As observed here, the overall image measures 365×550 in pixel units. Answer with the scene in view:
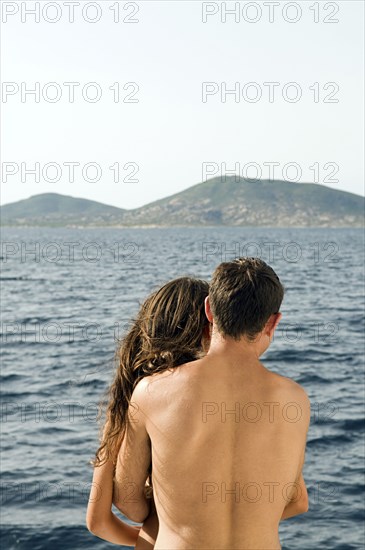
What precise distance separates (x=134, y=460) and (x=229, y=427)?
0.48 metres

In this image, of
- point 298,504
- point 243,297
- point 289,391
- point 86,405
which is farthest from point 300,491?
point 86,405

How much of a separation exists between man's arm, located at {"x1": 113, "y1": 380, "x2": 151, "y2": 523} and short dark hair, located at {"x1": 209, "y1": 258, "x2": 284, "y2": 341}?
0.50m

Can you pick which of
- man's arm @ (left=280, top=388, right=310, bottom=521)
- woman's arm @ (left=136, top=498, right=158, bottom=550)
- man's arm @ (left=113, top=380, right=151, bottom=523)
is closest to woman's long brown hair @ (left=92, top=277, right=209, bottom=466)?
man's arm @ (left=113, top=380, right=151, bottom=523)

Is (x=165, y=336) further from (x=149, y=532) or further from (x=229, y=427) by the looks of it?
(x=149, y=532)

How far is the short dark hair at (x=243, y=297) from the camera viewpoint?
3.05 m

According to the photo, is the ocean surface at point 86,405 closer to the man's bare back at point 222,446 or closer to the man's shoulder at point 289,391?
the man's bare back at point 222,446

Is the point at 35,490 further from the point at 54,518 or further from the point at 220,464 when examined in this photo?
the point at 220,464

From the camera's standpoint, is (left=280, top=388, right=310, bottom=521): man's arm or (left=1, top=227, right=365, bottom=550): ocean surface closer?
(left=280, top=388, right=310, bottom=521): man's arm

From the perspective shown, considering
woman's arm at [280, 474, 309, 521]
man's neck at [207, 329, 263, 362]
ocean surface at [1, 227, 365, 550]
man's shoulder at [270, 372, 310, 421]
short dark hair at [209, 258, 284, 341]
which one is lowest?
ocean surface at [1, 227, 365, 550]

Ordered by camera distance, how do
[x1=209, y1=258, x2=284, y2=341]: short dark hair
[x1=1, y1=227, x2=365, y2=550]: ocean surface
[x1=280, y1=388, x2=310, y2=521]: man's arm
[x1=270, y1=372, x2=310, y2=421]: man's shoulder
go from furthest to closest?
Result: 1. [x1=1, y1=227, x2=365, y2=550]: ocean surface
2. [x1=280, y1=388, x2=310, y2=521]: man's arm
3. [x1=270, y1=372, x2=310, y2=421]: man's shoulder
4. [x1=209, y1=258, x2=284, y2=341]: short dark hair

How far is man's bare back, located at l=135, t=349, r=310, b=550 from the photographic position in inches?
124

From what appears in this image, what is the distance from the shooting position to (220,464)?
313 cm

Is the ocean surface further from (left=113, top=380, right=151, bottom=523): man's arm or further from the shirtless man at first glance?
the shirtless man

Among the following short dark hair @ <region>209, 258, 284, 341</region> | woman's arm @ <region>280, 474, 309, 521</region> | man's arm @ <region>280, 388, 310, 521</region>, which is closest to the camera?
short dark hair @ <region>209, 258, 284, 341</region>
